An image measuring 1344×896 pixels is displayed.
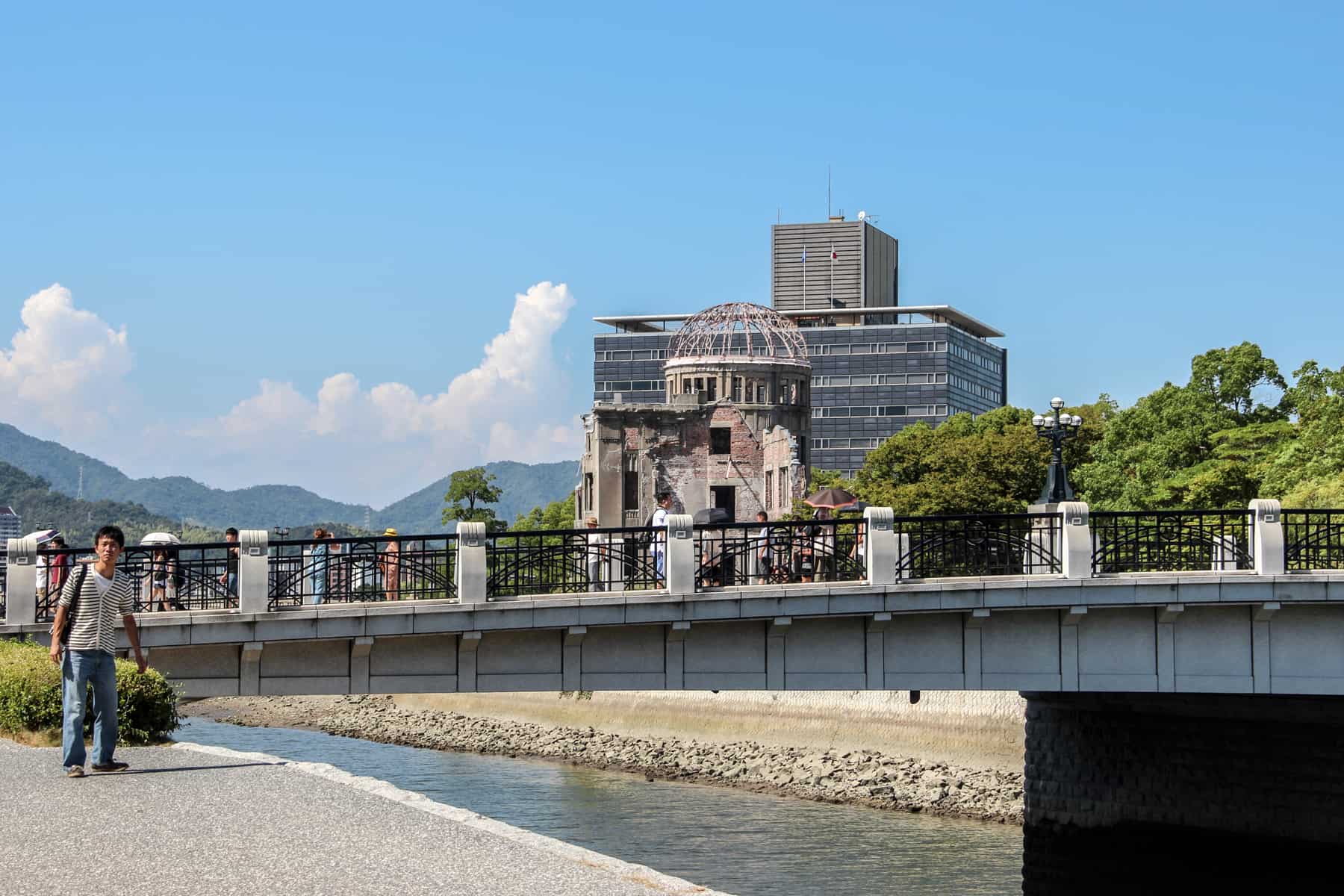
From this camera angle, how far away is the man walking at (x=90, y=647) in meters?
16.0

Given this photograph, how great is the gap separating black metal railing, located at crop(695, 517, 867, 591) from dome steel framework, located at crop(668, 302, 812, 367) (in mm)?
70260

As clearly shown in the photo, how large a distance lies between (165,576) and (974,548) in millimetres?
12125

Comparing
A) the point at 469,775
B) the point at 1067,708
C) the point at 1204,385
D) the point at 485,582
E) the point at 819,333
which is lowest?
the point at 469,775

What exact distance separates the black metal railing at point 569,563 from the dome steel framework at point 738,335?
71117mm

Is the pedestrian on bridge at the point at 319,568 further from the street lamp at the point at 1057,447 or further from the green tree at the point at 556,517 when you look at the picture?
the green tree at the point at 556,517

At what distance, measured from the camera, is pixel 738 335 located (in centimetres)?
9894

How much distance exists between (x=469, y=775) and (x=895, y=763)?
14210 mm

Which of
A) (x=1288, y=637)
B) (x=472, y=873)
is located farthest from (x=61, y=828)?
(x=1288, y=637)

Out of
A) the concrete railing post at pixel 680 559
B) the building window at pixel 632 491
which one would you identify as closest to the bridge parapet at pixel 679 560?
the concrete railing post at pixel 680 559

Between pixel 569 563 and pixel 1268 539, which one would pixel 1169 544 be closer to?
pixel 1268 539

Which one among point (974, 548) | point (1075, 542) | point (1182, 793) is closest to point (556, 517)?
point (1182, 793)

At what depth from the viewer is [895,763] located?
140 ft

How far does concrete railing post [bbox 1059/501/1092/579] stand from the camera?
2444cm

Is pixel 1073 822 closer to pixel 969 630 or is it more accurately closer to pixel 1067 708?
pixel 1067 708
